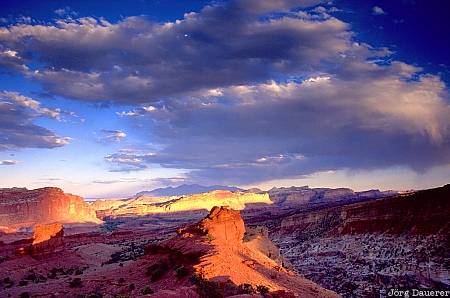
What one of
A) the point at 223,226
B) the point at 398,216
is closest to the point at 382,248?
the point at 398,216

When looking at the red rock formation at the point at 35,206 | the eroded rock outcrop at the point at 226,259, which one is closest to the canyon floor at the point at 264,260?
the eroded rock outcrop at the point at 226,259

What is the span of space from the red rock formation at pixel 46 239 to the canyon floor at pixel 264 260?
103 millimetres

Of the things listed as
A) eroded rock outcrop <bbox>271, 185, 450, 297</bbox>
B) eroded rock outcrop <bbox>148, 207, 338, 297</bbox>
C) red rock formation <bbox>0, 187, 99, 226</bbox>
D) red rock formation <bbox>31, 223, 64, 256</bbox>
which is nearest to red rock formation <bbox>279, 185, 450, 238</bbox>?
eroded rock outcrop <bbox>271, 185, 450, 297</bbox>

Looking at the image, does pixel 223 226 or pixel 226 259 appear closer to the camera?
pixel 226 259

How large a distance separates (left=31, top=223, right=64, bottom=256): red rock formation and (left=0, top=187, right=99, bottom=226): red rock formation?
259 feet

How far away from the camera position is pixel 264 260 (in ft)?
88.3

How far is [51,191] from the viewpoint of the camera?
425 ft

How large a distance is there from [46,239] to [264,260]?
90.7ft

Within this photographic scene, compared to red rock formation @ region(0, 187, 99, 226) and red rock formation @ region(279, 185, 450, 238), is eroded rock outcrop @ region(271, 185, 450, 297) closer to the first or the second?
red rock formation @ region(279, 185, 450, 238)

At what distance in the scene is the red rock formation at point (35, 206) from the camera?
389ft

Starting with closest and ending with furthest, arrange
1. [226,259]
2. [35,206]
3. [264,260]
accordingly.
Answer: [226,259] < [264,260] < [35,206]

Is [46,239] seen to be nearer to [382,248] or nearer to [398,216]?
[382,248]

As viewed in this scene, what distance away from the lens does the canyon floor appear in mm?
21656

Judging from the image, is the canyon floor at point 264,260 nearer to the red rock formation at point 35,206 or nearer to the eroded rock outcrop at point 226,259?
the eroded rock outcrop at point 226,259
